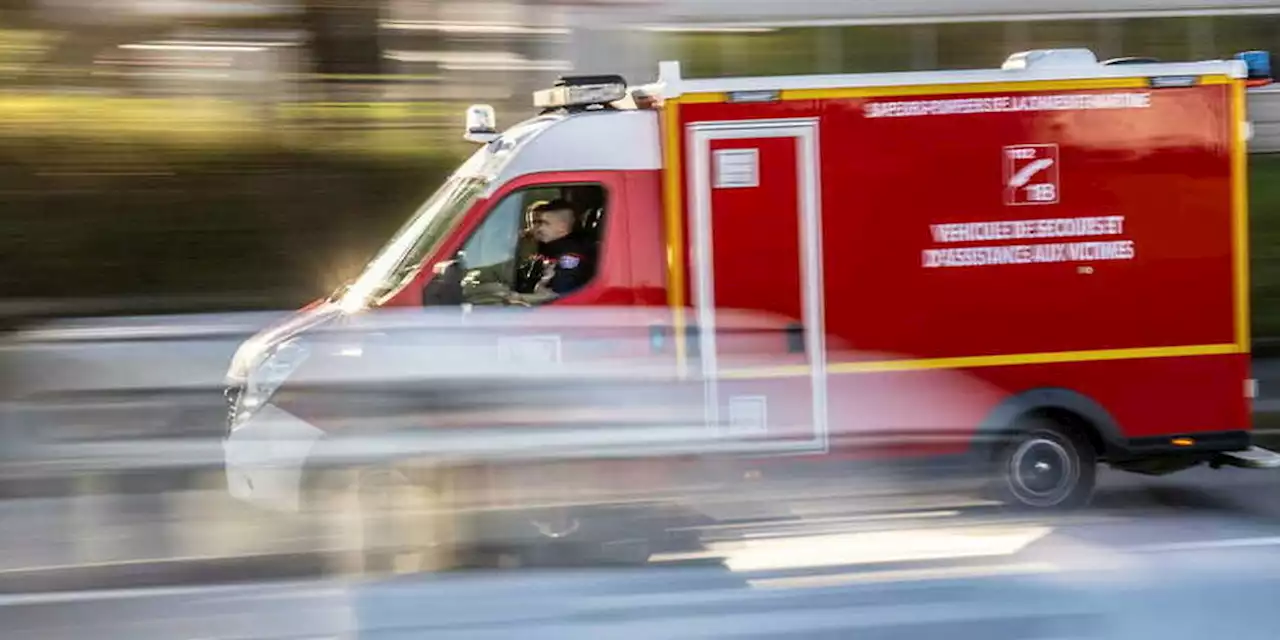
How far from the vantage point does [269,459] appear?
19.5 ft

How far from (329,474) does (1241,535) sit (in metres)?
4.01

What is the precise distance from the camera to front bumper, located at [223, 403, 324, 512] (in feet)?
19.3

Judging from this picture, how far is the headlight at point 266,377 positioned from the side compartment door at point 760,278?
67.8 inches

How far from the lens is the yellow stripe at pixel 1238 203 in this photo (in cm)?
672

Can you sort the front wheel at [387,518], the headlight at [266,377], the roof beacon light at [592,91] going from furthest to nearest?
1. the roof beacon light at [592,91]
2. the headlight at [266,377]
3. the front wheel at [387,518]

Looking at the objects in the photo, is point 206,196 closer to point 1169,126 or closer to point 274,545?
point 274,545

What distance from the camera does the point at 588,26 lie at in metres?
10.2

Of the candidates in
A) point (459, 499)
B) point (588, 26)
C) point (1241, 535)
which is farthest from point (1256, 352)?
point (459, 499)

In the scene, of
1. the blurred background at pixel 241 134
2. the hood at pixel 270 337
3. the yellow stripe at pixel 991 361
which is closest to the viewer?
the hood at pixel 270 337

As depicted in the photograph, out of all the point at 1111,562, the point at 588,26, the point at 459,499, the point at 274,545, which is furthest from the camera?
the point at 588,26

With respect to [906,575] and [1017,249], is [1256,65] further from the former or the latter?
[906,575]

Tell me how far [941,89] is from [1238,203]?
1.51 m

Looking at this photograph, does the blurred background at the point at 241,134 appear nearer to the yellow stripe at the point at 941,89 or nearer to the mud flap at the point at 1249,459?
the mud flap at the point at 1249,459

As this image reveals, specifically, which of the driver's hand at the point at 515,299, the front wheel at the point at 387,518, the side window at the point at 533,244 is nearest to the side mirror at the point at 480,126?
the side window at the point at 533,244
